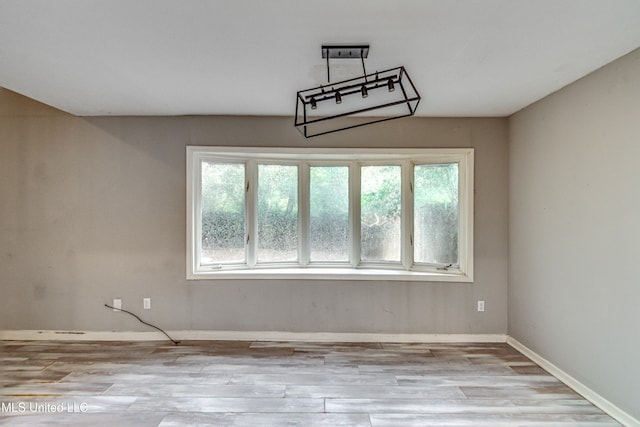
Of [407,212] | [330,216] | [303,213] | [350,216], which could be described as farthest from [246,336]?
[407,212]

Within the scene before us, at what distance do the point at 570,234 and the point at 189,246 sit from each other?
3.37 metres

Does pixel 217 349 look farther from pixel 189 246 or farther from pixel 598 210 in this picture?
pixel 598 210

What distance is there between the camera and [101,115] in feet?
10.7

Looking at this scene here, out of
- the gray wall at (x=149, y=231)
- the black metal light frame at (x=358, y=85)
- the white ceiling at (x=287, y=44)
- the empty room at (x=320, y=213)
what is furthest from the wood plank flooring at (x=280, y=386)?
the white ceiling at (x=287, y=44)

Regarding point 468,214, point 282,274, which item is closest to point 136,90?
point 282,274

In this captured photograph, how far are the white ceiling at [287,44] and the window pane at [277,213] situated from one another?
1052 mm

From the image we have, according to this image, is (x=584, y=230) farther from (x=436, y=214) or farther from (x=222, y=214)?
(x=222, y=214)

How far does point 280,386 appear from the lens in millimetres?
2428

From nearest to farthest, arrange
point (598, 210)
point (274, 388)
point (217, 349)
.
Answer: point (598, 210) → point (274, 388) → point (217, 349)

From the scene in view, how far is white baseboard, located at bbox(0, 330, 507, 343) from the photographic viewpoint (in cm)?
325

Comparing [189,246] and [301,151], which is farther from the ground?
[301,151]

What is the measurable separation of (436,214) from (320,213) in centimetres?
127

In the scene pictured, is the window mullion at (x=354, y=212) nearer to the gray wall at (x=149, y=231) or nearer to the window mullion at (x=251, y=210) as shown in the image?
the gray wall at (x=149, y=231)

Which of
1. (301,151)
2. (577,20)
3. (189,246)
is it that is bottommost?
(189,246)
